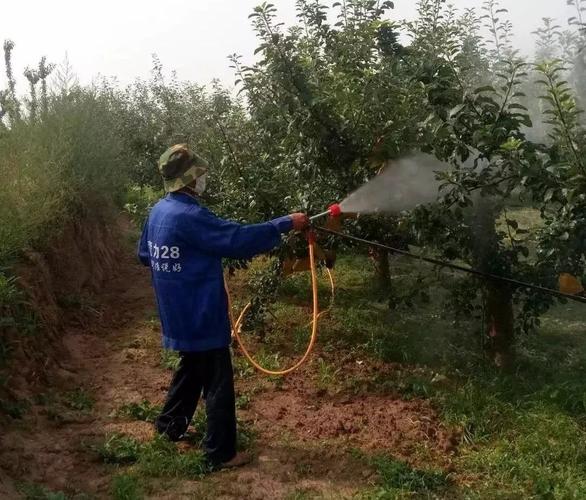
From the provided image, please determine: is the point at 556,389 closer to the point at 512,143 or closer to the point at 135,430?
the point at 512,143

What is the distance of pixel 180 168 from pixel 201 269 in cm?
62

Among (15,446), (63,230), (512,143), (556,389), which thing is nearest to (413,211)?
(512,143)

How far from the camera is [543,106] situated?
5.27m

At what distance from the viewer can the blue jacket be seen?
3.55 m

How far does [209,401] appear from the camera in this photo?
378 centimetres

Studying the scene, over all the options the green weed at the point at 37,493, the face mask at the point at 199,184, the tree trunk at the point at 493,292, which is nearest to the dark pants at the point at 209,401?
the green weed at the point at 37,493

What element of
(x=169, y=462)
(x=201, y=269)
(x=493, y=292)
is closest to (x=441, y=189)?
(x=493, y=292)

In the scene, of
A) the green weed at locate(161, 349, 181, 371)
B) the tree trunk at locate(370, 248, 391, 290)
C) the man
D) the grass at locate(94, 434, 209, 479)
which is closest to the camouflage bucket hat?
the man

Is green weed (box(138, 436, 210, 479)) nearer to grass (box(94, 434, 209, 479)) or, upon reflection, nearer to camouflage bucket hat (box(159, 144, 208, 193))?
grass (box(94, 434, 209, 479))

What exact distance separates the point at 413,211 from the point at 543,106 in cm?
182

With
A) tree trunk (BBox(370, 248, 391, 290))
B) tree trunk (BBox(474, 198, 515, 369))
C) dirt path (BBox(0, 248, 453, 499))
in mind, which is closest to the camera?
dirt path (BBox(0, 248, 453, 499))

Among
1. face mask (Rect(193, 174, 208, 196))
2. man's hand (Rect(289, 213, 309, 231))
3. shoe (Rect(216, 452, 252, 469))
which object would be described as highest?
face mask (Rect(193, 174, 208, 196))

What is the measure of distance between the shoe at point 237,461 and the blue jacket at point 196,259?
678mm

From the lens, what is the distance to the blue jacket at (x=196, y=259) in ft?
11.7
